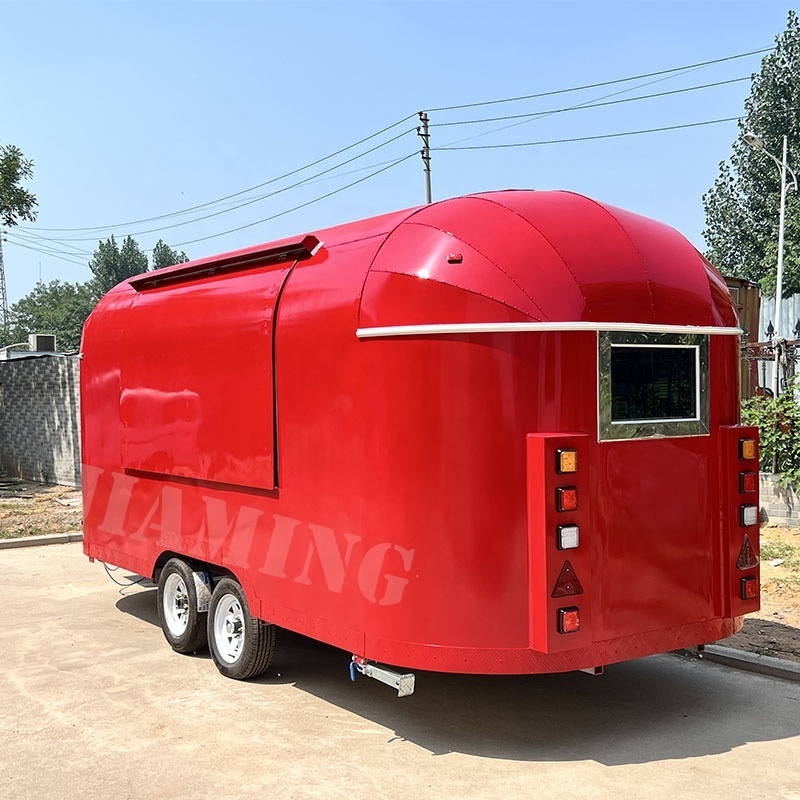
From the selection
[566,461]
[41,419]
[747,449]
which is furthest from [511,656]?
[41,419]

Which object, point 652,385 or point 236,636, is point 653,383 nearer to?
point 652,385

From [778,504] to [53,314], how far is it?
114840 mm

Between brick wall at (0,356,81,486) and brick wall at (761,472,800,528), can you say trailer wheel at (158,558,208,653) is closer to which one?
brick wall at (761,472,800,528)

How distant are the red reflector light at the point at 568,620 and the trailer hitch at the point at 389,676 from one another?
0.93 m

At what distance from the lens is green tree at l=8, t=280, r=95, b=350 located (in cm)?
11436

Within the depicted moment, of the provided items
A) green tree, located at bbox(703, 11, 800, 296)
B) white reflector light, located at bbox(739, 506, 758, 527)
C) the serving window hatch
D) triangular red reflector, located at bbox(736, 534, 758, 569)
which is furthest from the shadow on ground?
green tree, located at bbox(703, 11, 800, 296)

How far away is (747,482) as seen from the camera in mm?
5793

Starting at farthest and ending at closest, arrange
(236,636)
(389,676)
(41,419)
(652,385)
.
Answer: (41,419) → (236,636) → (652,385) → (389,676)

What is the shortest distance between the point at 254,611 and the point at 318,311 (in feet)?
7.05

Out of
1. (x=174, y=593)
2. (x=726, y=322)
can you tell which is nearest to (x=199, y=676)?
(x=174, y=593)

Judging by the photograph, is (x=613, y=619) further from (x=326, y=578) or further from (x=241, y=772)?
(x=241, y=772)

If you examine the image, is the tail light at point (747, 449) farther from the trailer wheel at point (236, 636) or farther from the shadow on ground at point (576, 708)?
the trailer wheel at point (236, 636)

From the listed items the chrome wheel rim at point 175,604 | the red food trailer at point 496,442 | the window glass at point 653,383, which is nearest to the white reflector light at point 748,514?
the red food trailer at point 496,442

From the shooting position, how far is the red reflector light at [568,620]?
198 inches
